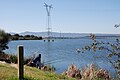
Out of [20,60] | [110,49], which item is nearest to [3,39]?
[20,60]

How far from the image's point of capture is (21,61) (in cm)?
1062


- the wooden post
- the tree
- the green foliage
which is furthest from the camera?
the tree

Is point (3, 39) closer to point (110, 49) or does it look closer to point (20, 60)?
point (20, 60)

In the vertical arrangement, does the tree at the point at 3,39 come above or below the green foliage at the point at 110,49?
below

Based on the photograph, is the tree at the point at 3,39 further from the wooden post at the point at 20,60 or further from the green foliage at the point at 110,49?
the green foliage at the point at 110,49

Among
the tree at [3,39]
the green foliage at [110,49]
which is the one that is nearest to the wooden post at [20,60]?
the green foliage at [110,49]

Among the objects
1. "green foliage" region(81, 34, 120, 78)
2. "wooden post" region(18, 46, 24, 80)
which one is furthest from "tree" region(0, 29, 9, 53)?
"green foliage" region(81, 34, 120, 78)

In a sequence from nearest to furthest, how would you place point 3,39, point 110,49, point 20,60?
1. point 110,49
2. point 20,60
3. point 3,39

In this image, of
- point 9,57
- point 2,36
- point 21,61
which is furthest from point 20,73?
point 2,36

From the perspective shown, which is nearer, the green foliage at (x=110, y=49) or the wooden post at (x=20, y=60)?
the green foliage at (x=110, y=49)

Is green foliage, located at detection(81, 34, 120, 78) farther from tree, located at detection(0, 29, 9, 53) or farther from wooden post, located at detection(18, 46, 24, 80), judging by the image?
tree, located at detection(0, 29, 9, 53)

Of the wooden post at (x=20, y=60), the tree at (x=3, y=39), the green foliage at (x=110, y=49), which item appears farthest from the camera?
the tree at (x=3, y=39)

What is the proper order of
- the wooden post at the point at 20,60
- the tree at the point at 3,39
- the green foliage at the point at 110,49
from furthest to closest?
the tree at the point at 3,39
the wooden post at the point at 20,60
the green foliage at the point at 110,49

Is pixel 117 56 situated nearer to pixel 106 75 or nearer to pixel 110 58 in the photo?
pixel 110 58
